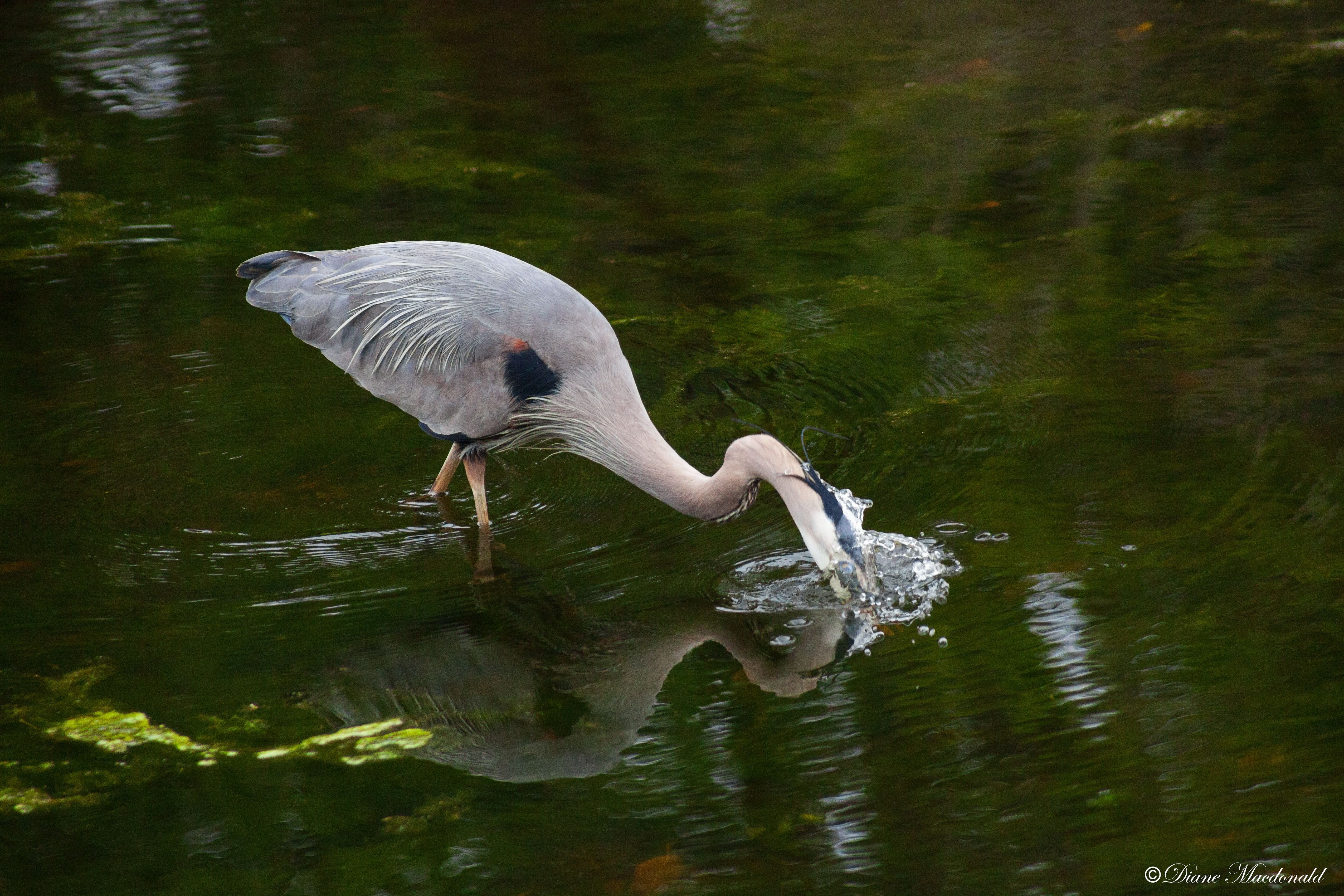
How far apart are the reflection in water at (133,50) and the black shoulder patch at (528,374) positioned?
283 inches

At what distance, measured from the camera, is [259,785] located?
14.2ft

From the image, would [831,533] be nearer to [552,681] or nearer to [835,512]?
[835,512]

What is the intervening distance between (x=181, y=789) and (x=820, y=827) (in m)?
2.09

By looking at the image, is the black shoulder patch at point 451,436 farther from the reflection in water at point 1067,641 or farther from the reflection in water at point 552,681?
the reflection in water at point 1067,641

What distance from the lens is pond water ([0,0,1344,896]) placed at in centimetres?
410

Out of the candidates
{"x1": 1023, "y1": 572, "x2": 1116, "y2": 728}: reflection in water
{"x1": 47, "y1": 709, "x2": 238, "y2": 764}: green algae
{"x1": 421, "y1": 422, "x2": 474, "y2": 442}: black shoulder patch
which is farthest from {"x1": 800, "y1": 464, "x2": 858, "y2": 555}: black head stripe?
{"x1": 47, "y1": 709, "x2": 238, "y2": 764}: green algae

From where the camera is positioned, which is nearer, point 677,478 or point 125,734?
point 125,734

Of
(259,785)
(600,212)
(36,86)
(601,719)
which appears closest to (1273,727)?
(601,719)

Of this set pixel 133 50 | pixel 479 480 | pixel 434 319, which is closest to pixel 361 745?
pixel 479 480

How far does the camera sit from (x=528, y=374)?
18.7ft

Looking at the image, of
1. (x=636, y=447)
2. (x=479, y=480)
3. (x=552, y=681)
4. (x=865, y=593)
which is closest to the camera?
(x=552, y=681)

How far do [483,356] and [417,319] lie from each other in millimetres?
428

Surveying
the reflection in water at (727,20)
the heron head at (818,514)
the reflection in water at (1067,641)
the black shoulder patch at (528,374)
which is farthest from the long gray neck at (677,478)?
the reflection in water at (727,20)

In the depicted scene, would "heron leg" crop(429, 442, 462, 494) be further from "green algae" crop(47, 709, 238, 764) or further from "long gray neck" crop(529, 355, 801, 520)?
"green algae" crop(47, 709, 238, 764)
